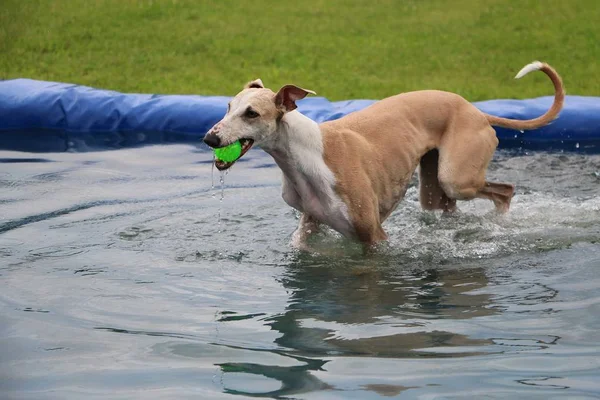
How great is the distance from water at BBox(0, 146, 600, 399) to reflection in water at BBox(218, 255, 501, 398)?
1 cm

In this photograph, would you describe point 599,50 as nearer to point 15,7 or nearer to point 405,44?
point 405,44

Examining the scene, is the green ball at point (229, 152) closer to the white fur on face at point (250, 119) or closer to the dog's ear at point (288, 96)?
the white fur on face at point (250, 119)

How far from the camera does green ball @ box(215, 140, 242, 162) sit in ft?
16.3

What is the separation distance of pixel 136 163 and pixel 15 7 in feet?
20.2

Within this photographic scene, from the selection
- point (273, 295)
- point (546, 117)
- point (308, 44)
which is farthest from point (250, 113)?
point (308, 44)

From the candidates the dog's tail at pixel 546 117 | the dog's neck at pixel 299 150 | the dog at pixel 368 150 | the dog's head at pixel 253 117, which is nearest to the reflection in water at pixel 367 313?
the dog at pixel 368 150

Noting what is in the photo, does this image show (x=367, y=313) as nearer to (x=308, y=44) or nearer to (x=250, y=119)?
(x=250, y=119)

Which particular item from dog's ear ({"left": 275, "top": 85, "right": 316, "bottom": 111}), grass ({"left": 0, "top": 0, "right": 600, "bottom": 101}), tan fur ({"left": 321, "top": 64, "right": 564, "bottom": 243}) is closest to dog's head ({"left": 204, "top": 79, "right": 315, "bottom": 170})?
dog's ear ({"left": 275, "top": 85, "right": 316, "bottom": 111})

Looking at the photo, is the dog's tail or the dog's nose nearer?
the dog's nose

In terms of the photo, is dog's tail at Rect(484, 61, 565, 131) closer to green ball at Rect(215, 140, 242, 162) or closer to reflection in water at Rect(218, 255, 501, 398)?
reflection in water at Rect(218, 255, 501, 398)

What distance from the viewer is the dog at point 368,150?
5137mm

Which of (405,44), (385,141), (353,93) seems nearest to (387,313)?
(385,141)

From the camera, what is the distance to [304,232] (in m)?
5.82

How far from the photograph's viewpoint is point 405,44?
12.2 meters
